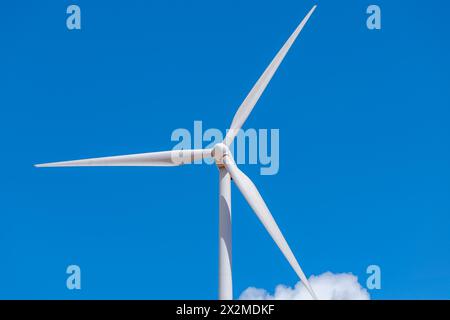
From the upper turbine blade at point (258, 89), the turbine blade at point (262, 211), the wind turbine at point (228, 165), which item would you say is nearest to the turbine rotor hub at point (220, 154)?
the wind turbine at point (228, 165)

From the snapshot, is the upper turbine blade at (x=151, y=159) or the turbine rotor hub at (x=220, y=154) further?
the upper turbine blade at (x=151, y=159)

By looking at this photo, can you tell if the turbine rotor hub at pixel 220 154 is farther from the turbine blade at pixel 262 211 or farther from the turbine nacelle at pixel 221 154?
the turbine blade at pixel 262 211

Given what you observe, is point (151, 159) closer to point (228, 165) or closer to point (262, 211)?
point (228, 165)

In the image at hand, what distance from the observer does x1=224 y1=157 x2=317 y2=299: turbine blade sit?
2112 cm

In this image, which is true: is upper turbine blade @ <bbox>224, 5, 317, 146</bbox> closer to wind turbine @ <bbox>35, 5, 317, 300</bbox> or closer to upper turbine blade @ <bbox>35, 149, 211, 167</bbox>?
wind turbine @ <bbox>35, 5, 317, 300</bbox>

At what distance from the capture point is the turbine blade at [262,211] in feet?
69.3

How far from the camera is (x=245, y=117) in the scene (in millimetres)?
22969

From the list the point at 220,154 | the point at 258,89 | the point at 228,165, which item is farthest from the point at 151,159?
the point at 258,89

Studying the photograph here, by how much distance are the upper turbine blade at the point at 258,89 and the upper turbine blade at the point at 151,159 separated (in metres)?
1.20

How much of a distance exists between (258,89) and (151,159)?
4153mm

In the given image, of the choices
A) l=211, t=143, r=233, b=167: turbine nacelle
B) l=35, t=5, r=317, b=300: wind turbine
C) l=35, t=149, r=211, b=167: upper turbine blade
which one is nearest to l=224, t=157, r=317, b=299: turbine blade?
l=35, t=5, r=317, b=300: wind turbine
